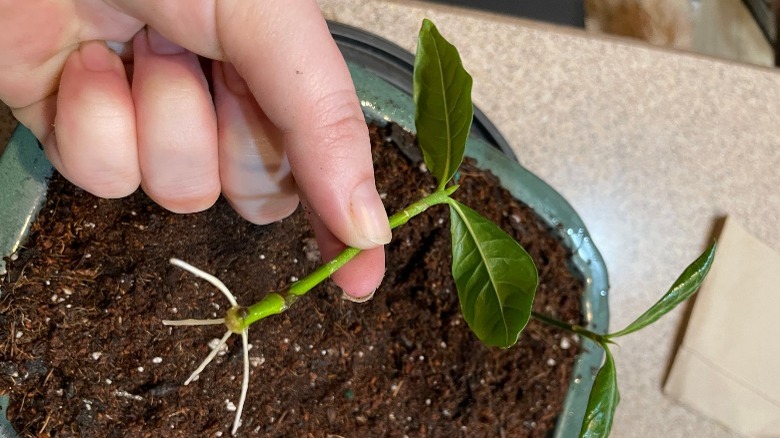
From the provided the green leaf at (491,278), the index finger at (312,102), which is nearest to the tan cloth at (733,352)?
the green leaf at (491,278)

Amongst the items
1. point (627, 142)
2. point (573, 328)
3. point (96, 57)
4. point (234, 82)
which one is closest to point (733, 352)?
point (627, 142)

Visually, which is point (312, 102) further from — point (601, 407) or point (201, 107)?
point (601, 407)

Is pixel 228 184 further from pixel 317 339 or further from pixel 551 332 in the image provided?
pixel 551 332

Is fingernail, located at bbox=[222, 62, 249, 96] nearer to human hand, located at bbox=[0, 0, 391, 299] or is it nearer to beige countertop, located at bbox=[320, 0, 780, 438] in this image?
human hand, located at bbox=[0, 0, 391, 299]

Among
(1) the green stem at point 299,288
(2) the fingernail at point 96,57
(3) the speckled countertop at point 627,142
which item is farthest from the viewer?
(3) the speckled countertop at point 627,142

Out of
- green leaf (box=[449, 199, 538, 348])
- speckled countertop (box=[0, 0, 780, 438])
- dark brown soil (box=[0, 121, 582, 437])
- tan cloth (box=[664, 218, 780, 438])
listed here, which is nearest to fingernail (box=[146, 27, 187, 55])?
dark brown soil (box=[0, 121, 582, 437])

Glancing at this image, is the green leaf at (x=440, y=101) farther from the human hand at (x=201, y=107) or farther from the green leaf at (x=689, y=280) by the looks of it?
the green leaf at (x=689, y=280)
